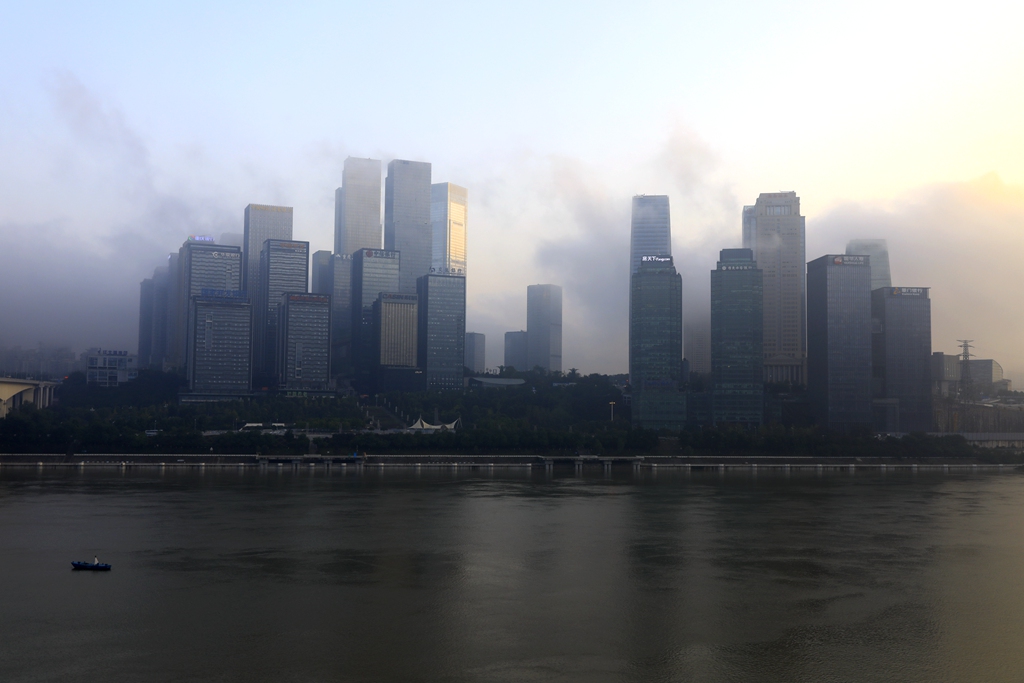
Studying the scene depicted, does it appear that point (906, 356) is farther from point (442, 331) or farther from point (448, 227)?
point (448, 227)

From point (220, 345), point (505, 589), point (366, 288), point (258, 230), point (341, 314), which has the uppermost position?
point (258, 230)

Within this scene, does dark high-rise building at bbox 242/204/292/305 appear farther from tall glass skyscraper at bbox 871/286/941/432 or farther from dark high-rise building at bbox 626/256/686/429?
tall glass skyscraper at bbox 871/286/941/432

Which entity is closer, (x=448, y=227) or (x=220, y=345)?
(x=220, y=345)

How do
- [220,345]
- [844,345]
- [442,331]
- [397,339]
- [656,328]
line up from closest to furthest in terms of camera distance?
[844,345]
[656,328]
[220,345]
[397,339]
[442,331]

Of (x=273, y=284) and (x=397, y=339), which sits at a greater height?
(x=273, y=284)

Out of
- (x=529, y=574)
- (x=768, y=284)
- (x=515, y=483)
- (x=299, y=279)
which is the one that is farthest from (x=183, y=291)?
(x=529, y=574)

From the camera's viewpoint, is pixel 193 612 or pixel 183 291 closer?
pixel 193 612

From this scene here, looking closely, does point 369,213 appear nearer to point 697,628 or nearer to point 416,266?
point 416,266

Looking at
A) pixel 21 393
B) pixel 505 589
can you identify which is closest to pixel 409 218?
pixel 21 393
